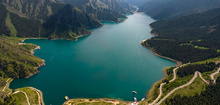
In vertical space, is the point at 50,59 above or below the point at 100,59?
below

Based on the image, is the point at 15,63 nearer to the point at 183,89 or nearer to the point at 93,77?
the point at 93,77

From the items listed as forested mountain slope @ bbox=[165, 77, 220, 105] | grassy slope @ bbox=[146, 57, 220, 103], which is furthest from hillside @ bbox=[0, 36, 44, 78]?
forested mountain slope @ bbox=[165, 77, 220, 105]

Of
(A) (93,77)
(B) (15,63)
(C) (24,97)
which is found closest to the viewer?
(C) (24,97)

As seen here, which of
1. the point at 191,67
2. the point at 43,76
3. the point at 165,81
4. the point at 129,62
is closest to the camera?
the point at 165,81

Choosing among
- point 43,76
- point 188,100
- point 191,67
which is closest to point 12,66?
point 43,76

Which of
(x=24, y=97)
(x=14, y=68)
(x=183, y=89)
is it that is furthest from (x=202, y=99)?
(x=14, y=68)

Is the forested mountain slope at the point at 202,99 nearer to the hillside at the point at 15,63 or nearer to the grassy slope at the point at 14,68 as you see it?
the grassy slope at the point at 14,68

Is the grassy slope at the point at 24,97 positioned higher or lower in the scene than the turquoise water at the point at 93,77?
lower

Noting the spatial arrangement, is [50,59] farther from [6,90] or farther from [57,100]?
[57,100]

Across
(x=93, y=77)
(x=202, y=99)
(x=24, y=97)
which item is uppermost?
(x=202, y=99)

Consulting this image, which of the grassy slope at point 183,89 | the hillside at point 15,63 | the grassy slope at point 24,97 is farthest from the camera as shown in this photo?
the hillside at point 15,63

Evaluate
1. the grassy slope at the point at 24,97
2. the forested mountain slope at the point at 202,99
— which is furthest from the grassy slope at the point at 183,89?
the grassy slope at the point at 24,97
